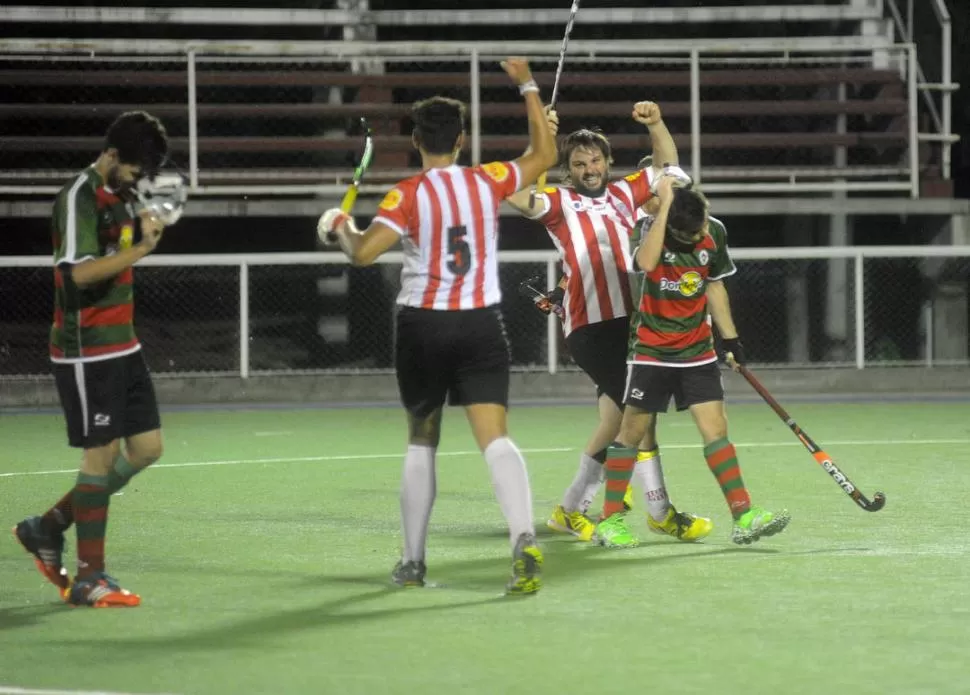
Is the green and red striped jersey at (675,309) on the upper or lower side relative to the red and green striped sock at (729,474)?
upper

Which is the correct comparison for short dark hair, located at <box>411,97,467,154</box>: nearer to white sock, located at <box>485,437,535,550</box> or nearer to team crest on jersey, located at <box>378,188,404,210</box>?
team crest on jersey, located at <box>378,188,404,210</box>

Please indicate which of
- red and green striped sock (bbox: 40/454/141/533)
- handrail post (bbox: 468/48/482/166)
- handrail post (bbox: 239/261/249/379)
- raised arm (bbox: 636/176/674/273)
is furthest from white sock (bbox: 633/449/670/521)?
handrail post (bbox: 468/48/482/166)

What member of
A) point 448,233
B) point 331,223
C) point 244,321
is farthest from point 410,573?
point 244,321

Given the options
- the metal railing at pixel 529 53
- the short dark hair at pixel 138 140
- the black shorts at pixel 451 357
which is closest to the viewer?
the short dark hair at pixel 138 140

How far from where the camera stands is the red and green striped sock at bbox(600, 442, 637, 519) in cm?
809

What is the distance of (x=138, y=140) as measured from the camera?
6430 mm

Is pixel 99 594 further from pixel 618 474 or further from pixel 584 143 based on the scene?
pixel 584 143

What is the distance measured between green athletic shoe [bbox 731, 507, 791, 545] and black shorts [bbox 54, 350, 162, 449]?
277 centimetres

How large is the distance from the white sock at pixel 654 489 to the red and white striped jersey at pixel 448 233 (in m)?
1.79

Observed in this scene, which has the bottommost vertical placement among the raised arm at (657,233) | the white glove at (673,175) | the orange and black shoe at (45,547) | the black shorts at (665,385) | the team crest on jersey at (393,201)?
the orange and black shoe at (45,547)

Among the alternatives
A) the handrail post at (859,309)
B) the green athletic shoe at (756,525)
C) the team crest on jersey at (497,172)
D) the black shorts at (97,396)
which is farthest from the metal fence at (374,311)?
the black shorts at (97,396)

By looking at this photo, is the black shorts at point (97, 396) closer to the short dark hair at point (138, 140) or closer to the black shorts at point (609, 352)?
the short dark hair at point (138, 140)

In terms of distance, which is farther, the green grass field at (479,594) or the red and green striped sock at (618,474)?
the red and green striped sock at (618,474)

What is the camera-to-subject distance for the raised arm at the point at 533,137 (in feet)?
22.5
